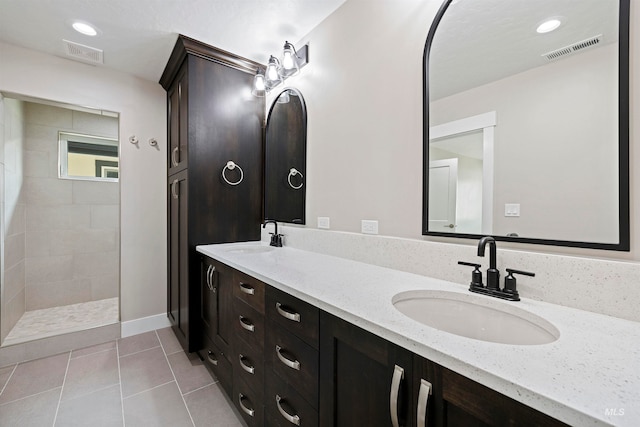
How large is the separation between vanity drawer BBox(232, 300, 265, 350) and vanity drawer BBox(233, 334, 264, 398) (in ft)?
0.11

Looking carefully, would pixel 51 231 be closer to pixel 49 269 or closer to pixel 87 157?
pixel 49 269

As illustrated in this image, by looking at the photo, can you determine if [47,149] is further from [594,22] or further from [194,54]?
[594,22]

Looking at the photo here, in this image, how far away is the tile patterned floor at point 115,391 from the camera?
1.49 meters

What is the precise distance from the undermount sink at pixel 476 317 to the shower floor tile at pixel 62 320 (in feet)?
9.18

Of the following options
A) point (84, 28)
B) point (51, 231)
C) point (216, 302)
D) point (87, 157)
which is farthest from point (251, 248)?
point (87, 157)

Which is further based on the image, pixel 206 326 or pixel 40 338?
pixel 40 338

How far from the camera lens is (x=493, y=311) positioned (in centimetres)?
86

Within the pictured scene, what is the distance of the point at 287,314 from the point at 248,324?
1.37 feet

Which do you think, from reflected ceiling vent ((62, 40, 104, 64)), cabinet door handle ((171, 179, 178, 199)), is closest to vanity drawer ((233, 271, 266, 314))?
cabinet door handle ((171, 179, 178, 199))

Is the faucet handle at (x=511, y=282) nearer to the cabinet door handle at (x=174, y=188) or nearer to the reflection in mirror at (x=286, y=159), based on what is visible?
the reflection in mirror at (x=286, y=159)

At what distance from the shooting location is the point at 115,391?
5.63 ft

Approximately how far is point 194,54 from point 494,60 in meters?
1.98

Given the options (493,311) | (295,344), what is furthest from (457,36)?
(295,344)

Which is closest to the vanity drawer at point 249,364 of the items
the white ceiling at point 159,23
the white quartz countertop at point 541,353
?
the white quartz countertop at point 541,353
